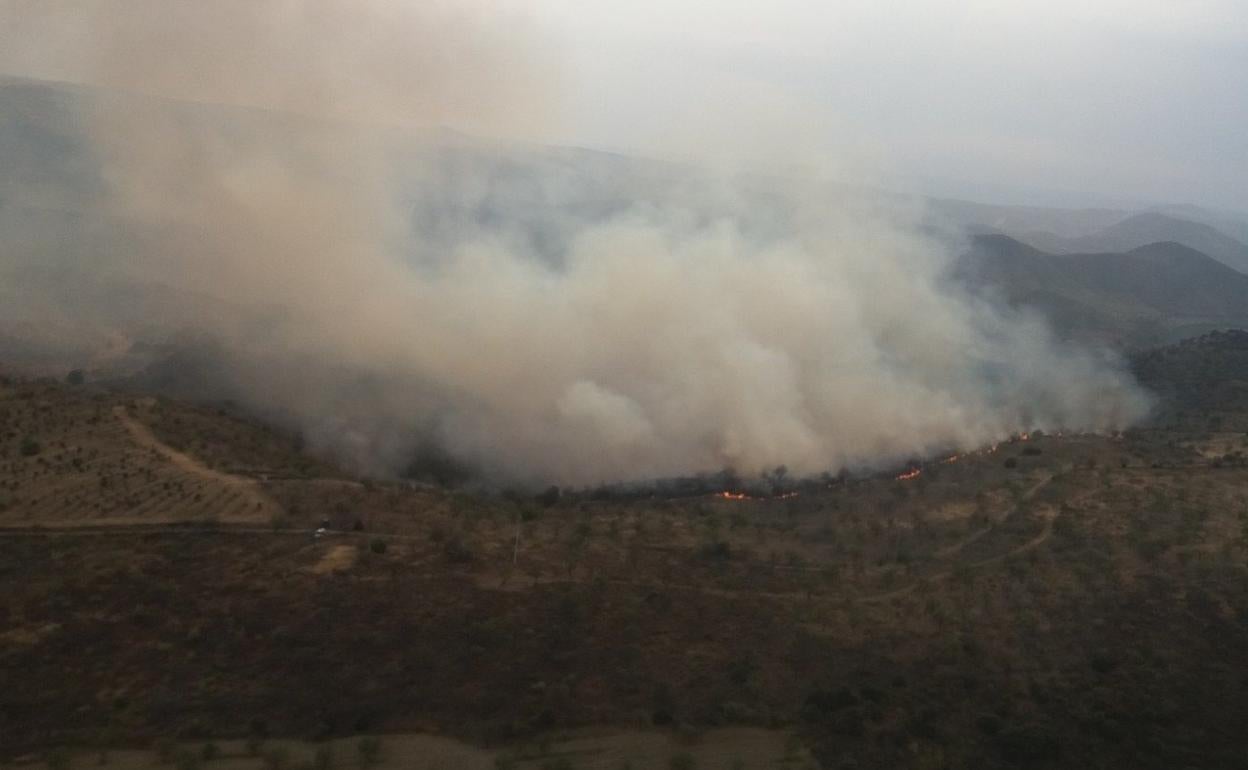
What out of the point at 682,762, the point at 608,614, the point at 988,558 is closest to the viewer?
the point at 682,762

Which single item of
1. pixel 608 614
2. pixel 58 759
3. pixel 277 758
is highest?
pixel 608 614

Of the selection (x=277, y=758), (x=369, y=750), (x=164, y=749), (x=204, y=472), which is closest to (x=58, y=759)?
(x=164, y=749)

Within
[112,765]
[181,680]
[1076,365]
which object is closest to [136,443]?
[181,680]

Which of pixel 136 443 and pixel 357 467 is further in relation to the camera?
pixel 357 467

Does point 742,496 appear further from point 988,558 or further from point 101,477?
point 101,477

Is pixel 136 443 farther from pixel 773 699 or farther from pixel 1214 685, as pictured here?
pixel 1214 685

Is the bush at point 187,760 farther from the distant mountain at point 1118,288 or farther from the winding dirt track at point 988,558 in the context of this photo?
the distant mountain at point 1118,288
